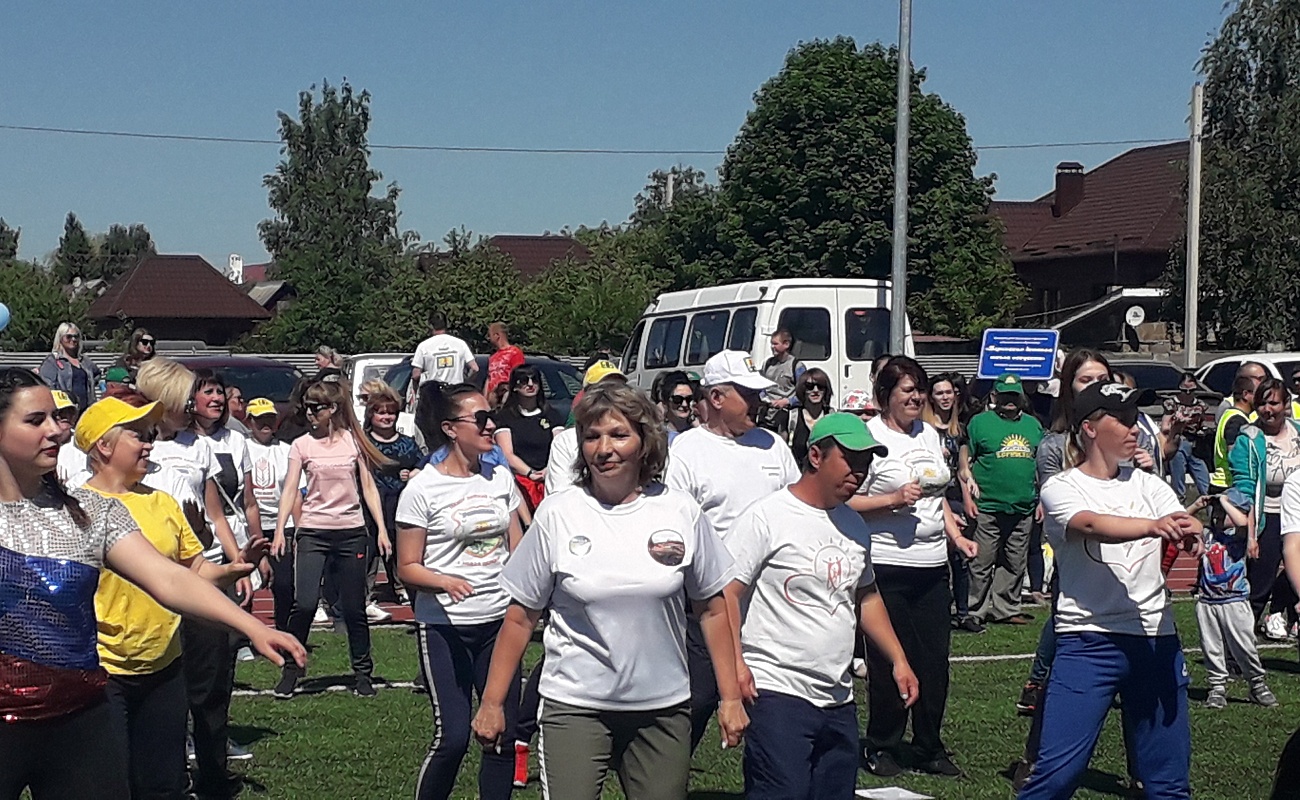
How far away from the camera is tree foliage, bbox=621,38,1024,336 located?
43.3 m

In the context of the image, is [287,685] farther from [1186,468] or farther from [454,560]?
[1186,468]

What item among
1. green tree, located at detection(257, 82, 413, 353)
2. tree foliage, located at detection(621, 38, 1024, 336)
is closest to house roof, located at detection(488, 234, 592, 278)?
green tree, located at detection(257, 82, 413, 353)

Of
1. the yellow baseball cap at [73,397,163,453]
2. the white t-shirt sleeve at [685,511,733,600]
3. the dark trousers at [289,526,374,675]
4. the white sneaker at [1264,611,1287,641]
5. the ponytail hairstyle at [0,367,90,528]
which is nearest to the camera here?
the ponytail hairstyle at [0,367,90,528]

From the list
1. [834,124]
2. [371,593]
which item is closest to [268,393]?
[371,593]

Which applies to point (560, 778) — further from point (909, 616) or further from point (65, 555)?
point (909, 616)

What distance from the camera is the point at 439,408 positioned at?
6.76m

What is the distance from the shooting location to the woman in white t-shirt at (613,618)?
16.6ft

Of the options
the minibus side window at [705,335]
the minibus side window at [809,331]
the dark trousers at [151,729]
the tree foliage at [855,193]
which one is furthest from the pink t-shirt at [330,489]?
the tree foliage at [855,193]

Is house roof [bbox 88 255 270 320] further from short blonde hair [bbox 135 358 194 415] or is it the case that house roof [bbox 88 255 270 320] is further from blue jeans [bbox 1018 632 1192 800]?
blue jeans [bbox 1018 632 1192 800]

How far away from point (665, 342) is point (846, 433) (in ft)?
54.3

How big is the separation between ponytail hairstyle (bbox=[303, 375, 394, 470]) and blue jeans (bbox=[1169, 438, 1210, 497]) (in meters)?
7.20

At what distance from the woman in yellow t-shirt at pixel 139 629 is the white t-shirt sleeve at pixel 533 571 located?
4.50 ft

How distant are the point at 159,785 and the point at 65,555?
1591mm

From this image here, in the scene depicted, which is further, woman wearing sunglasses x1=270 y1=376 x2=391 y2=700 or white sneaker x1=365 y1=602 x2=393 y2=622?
white sneaker x1=365 y1=602 x2=393 y2=622
